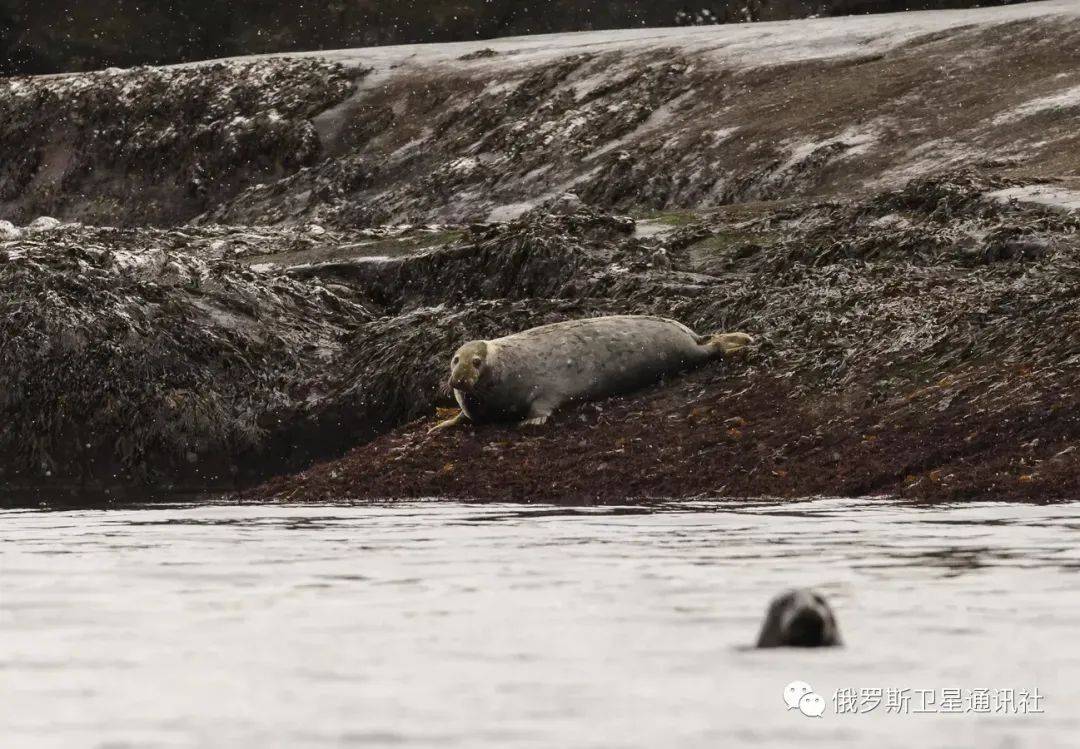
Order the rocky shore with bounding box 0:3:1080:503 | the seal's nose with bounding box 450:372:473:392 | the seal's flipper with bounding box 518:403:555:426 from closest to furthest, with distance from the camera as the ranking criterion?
the rocky shore with bounding box 0:3:1080:503, the seal's flipper with bounding box 518:403:555:426, the seal's nose with bounding box 450:372:473:392

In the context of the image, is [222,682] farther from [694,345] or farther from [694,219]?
[694,219]

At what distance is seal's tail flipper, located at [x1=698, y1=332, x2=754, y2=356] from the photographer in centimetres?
1342

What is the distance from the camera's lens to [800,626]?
14.7 feet

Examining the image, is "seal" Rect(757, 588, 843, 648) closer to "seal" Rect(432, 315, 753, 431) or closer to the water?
the water

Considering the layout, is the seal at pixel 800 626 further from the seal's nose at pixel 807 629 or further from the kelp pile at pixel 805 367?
the kelp pile at pixel 805 367

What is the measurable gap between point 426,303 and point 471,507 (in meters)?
8.04

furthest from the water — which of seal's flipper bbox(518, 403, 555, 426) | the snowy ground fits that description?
the snowy ground

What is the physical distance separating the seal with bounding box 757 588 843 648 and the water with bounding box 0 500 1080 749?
7 cm

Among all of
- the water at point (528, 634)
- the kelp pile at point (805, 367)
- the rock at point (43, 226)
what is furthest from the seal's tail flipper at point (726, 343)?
the rock at point (43, 226)

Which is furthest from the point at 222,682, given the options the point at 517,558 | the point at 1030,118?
the point at 1030,118

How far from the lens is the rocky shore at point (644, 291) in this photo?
443 inches

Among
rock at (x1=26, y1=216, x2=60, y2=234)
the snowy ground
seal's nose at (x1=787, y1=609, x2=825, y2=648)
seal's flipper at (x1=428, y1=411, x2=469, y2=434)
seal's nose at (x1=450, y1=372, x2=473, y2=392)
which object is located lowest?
seal's flipper at (x1=428, y1=411, x2=469, y2=434)

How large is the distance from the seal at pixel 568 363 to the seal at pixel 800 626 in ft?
26.5

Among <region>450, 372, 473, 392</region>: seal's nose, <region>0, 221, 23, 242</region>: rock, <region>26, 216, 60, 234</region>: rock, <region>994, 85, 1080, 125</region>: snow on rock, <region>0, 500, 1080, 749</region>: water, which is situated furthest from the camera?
<region>26, 216, 60, 234</region>: rock
